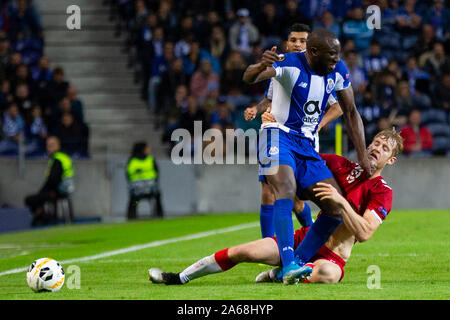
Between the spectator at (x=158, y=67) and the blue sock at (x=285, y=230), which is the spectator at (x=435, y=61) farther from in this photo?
the blue sock at (x=285, y=230)

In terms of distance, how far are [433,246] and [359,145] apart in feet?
11.5

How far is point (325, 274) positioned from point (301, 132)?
4.06ft

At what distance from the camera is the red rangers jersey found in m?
7.55

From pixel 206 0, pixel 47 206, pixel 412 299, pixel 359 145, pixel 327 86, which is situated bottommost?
pixel 47 206

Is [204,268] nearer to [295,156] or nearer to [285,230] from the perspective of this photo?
[285,230]

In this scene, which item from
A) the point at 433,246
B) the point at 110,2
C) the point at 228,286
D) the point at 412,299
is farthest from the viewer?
the point at 110,2

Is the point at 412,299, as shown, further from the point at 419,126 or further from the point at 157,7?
the point at 157,7

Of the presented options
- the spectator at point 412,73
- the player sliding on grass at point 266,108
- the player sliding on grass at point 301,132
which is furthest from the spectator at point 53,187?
the player sliding on grass at point 301,132

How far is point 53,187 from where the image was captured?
57.4 ft

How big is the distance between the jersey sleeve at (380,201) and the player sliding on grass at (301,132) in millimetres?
175

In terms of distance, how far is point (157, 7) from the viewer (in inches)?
→ 857

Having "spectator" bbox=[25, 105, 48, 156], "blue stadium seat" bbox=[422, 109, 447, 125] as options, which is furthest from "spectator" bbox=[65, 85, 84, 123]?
"blue stadium seat" bbox=[422, 109, 447, 125]
